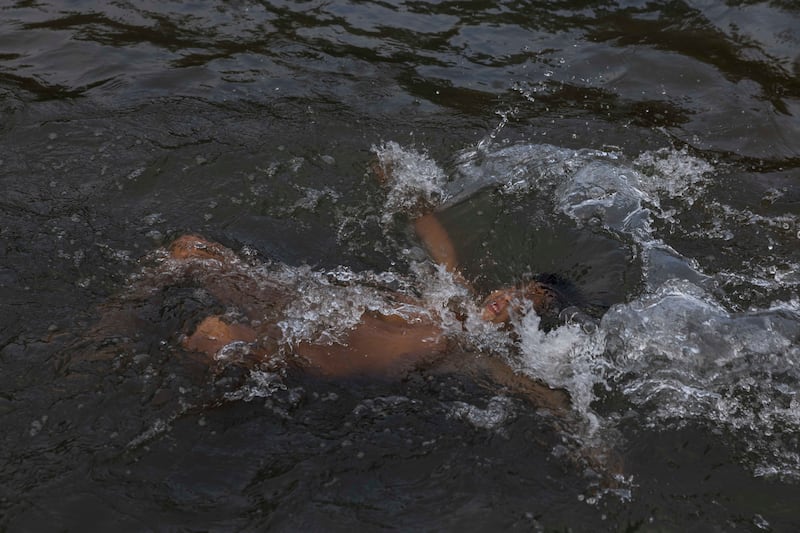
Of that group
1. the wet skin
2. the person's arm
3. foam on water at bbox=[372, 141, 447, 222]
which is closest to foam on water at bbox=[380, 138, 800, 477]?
the wet skin

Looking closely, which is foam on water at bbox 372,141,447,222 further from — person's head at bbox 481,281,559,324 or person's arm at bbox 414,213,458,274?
person's head at bbox 481,281,559,324

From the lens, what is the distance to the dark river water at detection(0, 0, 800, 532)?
3.28 meters

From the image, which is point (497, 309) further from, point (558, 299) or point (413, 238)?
point (413, 238)

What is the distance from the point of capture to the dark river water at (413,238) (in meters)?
3.28

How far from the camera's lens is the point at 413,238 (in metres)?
4.69

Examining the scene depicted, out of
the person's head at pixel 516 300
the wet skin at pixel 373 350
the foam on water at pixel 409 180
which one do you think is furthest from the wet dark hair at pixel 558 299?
the foam on water at pixel 409 180

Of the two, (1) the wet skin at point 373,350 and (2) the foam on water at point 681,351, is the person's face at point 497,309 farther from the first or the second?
(1) the wet skin at point 373,350

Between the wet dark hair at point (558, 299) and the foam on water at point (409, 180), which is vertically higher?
the foam on water at point (409, 180)

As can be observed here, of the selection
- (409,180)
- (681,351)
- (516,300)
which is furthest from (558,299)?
(409,180)

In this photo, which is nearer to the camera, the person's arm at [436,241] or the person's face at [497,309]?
the person's face at [497,309]

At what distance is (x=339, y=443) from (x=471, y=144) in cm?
282

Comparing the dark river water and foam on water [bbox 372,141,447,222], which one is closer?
the dark river water

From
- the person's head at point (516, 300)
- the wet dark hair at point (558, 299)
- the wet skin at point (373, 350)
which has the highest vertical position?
the person's head at point (516, 300)

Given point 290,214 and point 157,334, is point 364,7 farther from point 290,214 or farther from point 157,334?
point 157,334
